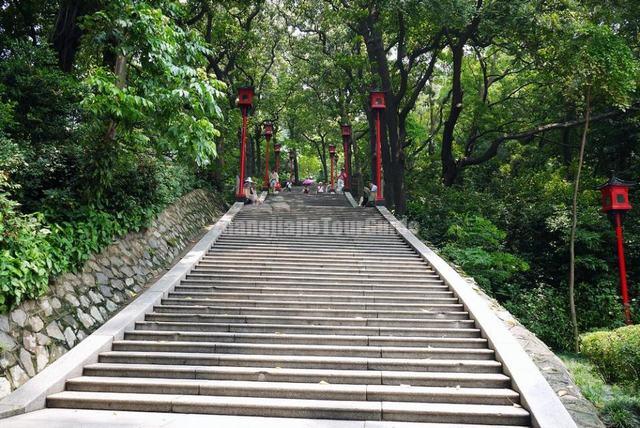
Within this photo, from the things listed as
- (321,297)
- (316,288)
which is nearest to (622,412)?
(321,297)

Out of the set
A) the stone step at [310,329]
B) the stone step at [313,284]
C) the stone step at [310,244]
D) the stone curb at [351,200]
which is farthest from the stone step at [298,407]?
the stone curb at [351,200]

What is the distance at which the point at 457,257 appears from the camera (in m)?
10.8

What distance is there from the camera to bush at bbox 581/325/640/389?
5516mm

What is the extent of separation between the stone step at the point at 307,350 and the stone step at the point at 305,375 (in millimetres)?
391

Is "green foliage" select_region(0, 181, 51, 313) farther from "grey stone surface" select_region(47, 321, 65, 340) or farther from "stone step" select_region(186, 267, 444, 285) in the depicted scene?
"stone step" select_region(186, 267, 444, 285)

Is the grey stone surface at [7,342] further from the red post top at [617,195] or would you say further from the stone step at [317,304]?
the red post top at [617,195]

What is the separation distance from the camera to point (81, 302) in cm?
650

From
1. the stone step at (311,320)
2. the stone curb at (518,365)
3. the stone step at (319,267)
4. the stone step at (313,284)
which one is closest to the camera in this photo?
the stone curb at (518,365)

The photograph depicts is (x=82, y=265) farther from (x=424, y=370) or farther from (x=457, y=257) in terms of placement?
(x=457, y=257)

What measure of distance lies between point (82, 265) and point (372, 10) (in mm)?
13145

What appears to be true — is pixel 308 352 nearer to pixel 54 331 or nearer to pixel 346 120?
pixel 54 331

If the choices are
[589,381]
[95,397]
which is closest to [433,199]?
[589,381]

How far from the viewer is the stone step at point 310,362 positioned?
18.1 ft

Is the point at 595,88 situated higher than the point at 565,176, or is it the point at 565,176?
the point at 595,88
